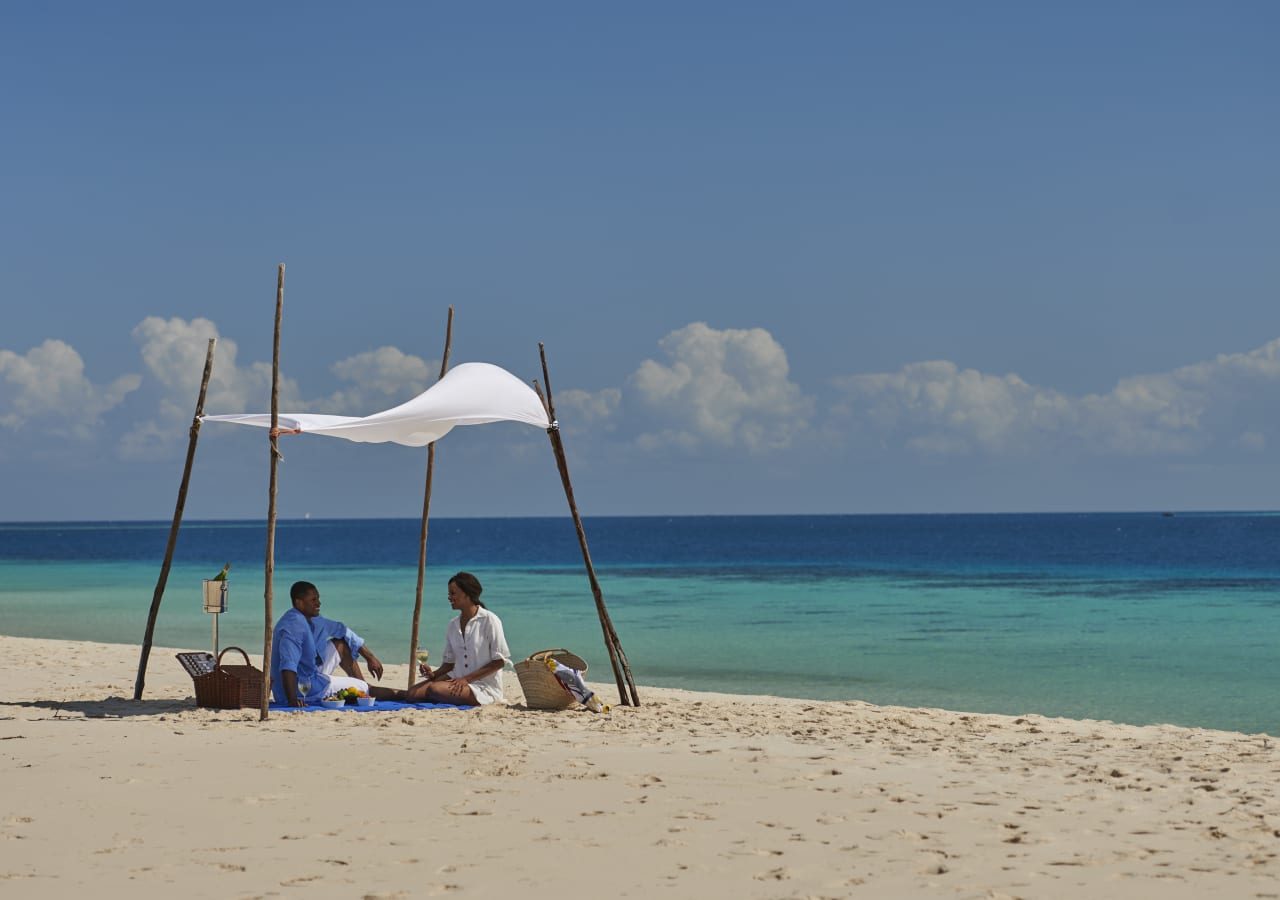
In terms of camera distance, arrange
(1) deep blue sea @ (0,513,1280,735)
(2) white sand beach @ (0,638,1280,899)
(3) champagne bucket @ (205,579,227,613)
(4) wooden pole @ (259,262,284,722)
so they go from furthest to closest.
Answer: (1) deep blue sea @ (0,513,1280,735) → (3) champagne bucket @ (205,579,227,613) → (4) wooden pole @ (259,262,284,722) → (2) white sand beach @ (0,638,1280,899)

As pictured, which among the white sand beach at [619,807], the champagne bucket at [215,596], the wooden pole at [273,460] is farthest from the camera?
the champagne bucket at [215,596]

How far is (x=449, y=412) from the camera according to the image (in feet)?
32.2

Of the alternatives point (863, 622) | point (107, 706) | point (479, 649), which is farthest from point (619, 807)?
point (863, 622)

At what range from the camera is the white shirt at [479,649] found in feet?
31.4

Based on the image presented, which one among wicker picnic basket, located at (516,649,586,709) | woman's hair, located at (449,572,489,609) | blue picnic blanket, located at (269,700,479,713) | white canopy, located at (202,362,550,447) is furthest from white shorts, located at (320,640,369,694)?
white canopy, located at (202,362,550,447)

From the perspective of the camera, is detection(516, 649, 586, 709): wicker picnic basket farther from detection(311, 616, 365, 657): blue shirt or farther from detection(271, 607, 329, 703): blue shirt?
detection(271, 607, 329, 703): blue shirt

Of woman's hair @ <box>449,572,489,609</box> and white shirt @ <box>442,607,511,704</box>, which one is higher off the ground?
woman's hair @ <box>449,572,489,609</box>

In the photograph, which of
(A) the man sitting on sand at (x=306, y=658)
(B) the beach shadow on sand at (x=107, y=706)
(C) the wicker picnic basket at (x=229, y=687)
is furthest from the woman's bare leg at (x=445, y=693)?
(B) the beach shadow on sand at (x=107, y=706)

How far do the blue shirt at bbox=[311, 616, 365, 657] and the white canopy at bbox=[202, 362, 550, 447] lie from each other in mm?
1368

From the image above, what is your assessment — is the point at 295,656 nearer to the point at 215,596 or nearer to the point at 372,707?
the point at 372,707

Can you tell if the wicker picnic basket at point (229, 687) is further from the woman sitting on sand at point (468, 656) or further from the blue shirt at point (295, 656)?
the woman sitting on sand at point (468, 656)

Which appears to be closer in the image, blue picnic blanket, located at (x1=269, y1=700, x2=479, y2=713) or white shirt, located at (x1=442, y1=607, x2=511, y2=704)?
blue picnic blanket, located at (x1=269, y1=700, x2=479, y2=713)

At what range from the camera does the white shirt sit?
376 inches

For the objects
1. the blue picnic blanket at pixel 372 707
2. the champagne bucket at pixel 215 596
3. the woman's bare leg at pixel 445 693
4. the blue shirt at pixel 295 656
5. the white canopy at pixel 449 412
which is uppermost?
the white canopy at pixel 449 412
